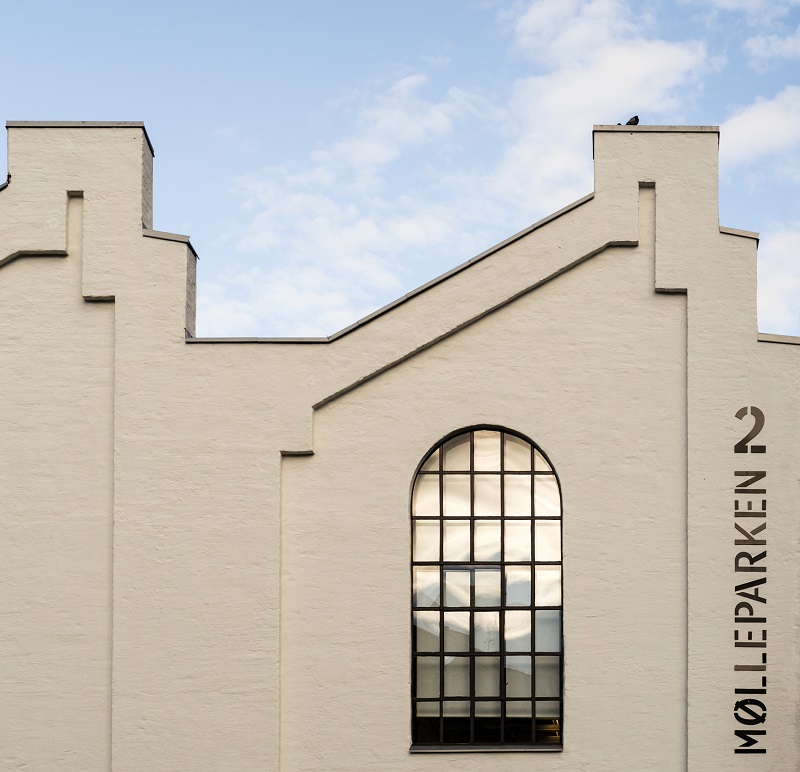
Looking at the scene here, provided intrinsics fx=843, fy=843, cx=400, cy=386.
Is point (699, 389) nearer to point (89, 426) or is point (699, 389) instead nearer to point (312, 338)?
point (312, 338)

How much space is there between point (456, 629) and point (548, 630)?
3.45ft

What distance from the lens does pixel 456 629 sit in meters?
9.66

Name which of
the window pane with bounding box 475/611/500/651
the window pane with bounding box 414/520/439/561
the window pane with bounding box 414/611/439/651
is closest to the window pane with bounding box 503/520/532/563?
the window pane with bounding box 475/611/500/651

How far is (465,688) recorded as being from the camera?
31.4ft

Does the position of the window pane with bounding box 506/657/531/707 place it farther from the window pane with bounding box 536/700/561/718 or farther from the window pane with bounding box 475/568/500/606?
the window pane with bounding box 475/568/500/606

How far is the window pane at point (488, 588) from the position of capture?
970 cm

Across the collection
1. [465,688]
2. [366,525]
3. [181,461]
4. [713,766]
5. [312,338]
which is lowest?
[713,766]

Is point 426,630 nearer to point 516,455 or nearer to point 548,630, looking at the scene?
point 548,630

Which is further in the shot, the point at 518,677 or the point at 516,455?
the point at 516,455

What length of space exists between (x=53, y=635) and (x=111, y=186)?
512 cm

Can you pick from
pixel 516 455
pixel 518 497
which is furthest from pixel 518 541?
pixel 516 455

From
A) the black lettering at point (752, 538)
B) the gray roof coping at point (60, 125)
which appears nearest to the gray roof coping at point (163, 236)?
the gray roof coping at point (60, 125)

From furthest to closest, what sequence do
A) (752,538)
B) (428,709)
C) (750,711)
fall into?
(428,709)
(752,538)
(750,711)

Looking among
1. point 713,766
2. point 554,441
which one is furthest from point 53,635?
point 713,766
